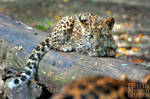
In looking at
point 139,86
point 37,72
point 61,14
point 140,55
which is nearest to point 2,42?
point 37,72

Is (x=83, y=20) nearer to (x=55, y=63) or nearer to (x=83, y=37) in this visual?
(x=83, y=37)

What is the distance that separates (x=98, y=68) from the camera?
429cm

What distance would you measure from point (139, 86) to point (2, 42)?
3.46 m

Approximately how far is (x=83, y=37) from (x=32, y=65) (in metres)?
1.16

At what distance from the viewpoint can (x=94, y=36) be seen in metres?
5.00

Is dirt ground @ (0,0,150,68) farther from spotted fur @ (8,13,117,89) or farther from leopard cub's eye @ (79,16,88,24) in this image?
leopard cub's eye @ (79,16,88,24)

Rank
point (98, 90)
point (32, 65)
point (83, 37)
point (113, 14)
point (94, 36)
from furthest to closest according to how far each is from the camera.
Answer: point (113, 14) < point (83, 37) < point (94, 36) < point (32, 65) < point (98, 90)

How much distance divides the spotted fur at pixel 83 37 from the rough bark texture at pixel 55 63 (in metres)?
0.20

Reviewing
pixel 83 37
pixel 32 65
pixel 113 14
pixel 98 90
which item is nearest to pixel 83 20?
pixel 83 37

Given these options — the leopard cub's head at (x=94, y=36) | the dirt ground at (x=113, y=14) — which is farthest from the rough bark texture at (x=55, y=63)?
the dirt ground at (x=113, y=14)

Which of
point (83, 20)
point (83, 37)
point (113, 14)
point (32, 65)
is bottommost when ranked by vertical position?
point (32, 65)

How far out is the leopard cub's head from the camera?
500 cm

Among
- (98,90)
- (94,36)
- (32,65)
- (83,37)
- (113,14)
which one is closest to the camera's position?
(98,90)

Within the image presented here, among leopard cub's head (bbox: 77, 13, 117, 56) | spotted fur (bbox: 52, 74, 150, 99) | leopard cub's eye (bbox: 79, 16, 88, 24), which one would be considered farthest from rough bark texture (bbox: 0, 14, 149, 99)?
spotted fur (bbox: 52, 74, 150, 99)
